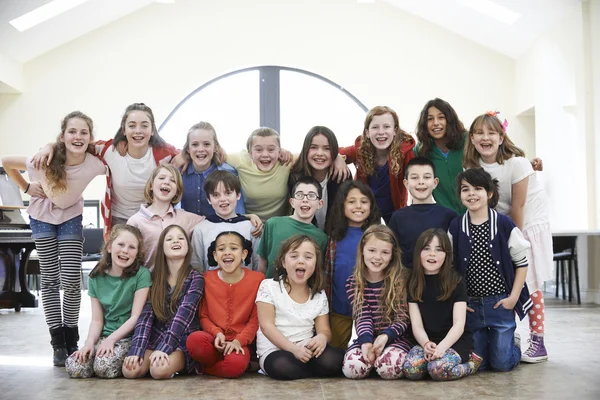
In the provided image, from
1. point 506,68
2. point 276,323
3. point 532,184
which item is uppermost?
point 506,68

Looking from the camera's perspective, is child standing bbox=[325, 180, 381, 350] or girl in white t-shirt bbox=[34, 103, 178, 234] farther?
girl in white t-shirt bbox=[34, 103, 178, 234]

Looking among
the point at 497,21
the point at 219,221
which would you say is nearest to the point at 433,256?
the point at 219,221

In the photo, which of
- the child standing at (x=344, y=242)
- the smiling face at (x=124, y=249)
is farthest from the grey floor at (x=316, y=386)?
the smiling face at (x=124, y=249)

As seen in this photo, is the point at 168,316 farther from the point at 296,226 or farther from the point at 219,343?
the point at 296,226

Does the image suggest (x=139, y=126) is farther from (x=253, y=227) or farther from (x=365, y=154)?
(x=365, y=154)

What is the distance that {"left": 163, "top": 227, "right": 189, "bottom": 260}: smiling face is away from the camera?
10.0ft

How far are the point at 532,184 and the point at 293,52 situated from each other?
6.41m

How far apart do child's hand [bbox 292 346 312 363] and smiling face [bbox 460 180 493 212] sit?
3.29ft

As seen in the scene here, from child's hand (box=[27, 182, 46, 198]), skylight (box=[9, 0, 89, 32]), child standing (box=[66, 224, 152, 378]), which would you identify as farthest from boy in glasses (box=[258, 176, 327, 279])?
skylight (box=[9, 0, 89, 32])

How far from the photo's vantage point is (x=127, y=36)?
929 centimetres

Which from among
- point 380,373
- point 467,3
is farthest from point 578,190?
point 380,373

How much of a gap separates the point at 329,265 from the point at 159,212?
866 mm

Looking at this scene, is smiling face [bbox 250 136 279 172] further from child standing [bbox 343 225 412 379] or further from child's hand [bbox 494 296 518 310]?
child's hand [bbox 494 296 518 310]

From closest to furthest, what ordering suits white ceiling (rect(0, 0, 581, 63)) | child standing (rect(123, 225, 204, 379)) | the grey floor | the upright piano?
the grey floor
child standing (rect(123, 225, 204, 379))
the upright piano
white ceiling (rect(0, 0, 581, 63))
